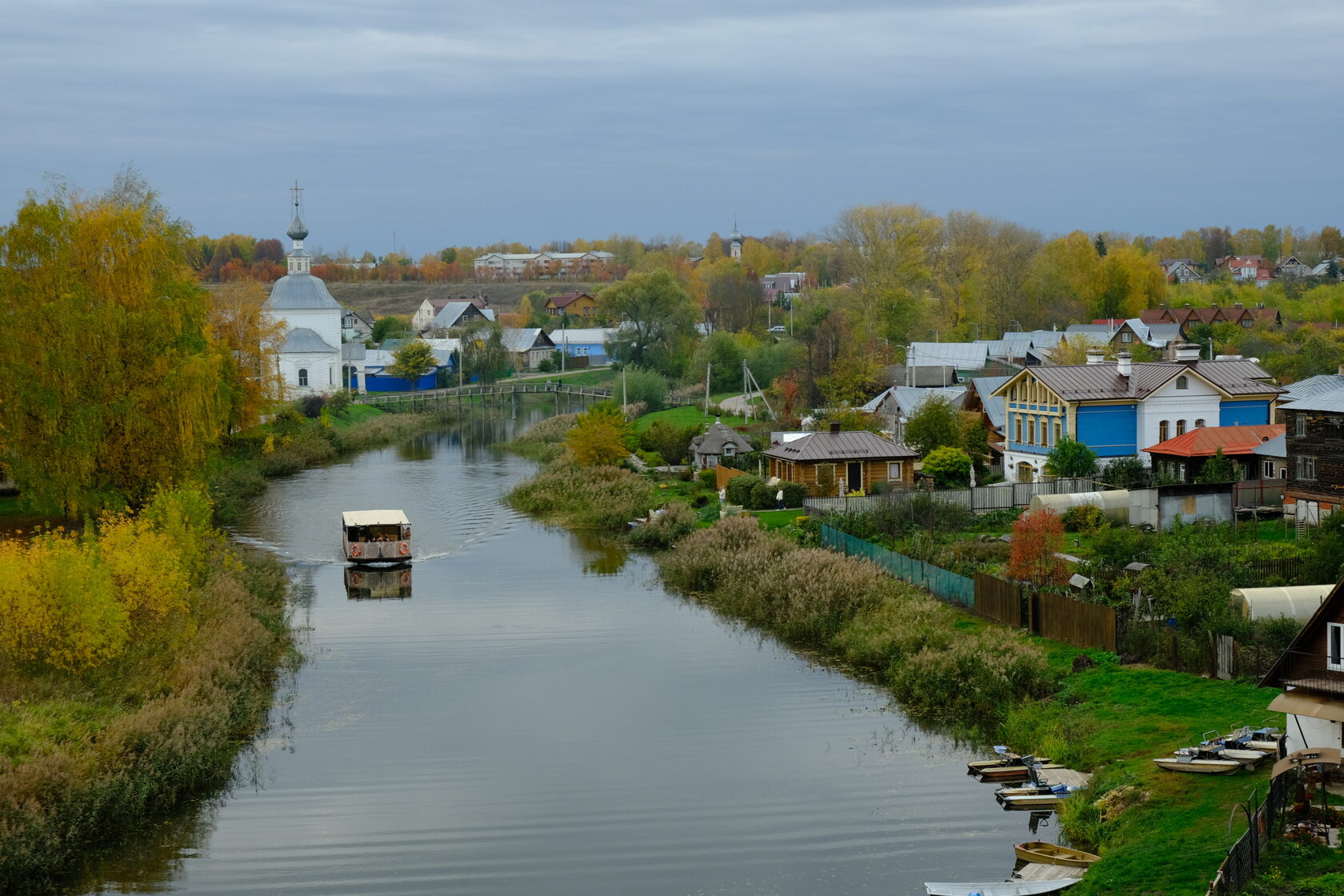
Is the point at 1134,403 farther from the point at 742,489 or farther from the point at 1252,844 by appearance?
the point at 1252,844

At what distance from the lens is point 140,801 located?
18.0m

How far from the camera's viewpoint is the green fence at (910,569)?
27000mm

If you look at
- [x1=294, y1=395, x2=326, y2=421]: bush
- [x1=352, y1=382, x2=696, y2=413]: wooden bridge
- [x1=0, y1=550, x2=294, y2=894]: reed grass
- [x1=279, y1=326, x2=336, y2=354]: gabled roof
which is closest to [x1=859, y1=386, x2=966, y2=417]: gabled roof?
[x1=294, y1=395, x2=326, y2=421]: bush

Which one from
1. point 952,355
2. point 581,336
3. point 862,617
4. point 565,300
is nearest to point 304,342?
point 581,336

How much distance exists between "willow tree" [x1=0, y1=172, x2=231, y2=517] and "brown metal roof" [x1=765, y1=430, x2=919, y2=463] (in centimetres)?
1634

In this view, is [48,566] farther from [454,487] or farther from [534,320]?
[534,320]

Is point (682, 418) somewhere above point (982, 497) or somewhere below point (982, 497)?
above

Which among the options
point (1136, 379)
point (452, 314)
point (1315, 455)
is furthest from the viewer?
point (452, 314)

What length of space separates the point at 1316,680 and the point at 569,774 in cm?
976

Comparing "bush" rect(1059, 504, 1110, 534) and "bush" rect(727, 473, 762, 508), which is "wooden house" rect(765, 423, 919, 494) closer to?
"bush" rect(727, 473, 762, 508)

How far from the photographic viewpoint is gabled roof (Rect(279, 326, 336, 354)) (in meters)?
80.6

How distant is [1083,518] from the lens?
3347cm

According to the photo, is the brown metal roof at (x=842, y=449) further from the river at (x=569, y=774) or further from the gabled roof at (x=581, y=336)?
the gabled roof at (x=581, y=336)

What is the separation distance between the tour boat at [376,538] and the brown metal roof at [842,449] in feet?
37.1
